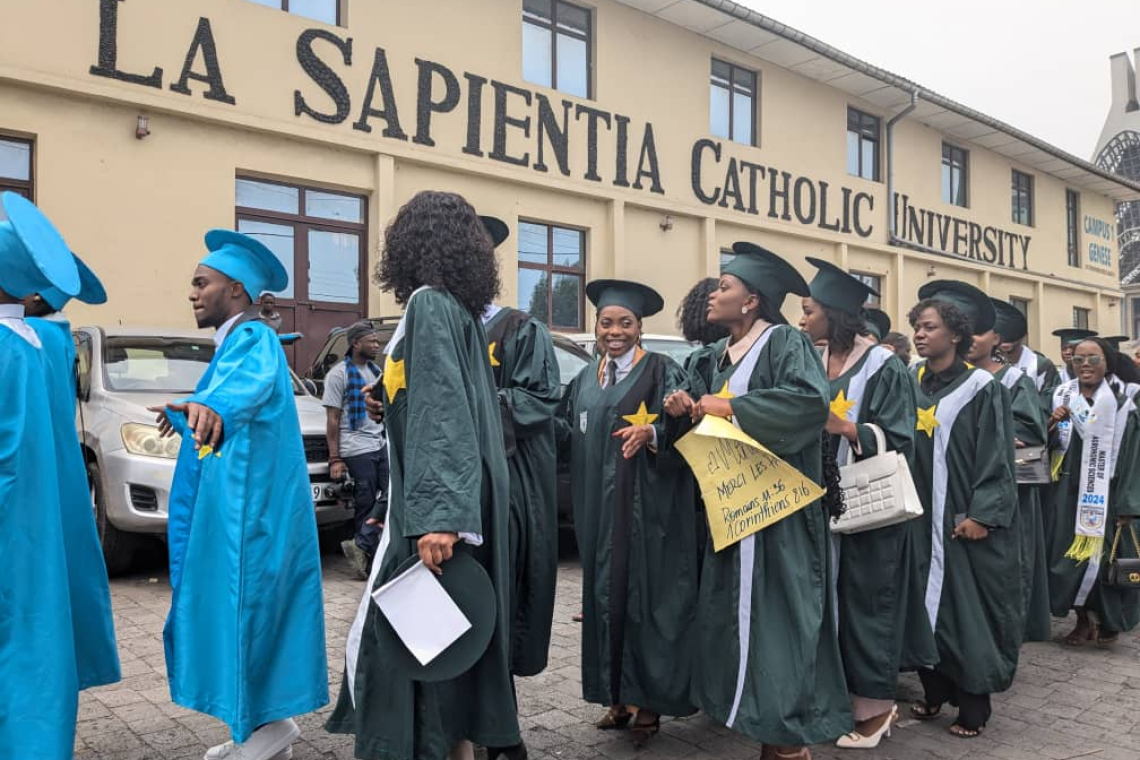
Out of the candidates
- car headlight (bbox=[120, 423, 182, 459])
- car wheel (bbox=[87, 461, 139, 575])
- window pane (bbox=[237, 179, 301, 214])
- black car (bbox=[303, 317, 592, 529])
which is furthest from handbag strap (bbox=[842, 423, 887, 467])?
window pane (bbox=[237, 179, 301, 214])

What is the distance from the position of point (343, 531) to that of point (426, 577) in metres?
6.16

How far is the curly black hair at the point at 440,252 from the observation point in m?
3.09

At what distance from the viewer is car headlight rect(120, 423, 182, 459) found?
637 cm

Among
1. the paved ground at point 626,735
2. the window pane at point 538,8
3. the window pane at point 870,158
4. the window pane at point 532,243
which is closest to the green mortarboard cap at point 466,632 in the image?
the paved ground at point 626,735

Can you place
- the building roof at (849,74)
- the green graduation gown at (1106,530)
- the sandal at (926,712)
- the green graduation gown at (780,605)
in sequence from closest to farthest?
the green graduation gown at (780,605) → the sandal at (926,712) → the green graduation gown at (1106,530) → the building roof at (849,74)

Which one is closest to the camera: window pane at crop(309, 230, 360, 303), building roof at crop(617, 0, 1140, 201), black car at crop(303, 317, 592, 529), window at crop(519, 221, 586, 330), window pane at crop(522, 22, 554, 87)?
black car at crop(303, 317, 592, 529)

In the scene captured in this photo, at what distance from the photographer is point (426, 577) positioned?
2793 mm

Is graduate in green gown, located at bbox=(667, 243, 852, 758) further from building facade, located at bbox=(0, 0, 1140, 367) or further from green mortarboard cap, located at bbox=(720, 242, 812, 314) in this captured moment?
building facade, located at bbox=(0, 0, 1140, 367)

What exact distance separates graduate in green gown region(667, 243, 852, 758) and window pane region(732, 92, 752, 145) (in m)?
13.6

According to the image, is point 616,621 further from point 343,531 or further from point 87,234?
point 87,234

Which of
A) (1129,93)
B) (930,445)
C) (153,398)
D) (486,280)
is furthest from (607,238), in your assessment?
(1129,93)

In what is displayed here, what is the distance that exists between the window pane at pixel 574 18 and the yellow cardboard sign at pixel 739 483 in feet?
38.5

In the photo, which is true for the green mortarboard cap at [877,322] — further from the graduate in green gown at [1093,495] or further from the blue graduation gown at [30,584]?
the blue graduation gown at [30,584]

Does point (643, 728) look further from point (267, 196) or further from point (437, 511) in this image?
point (267, 196)
